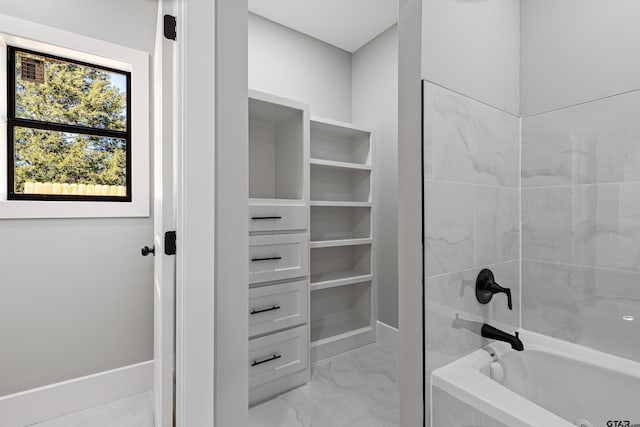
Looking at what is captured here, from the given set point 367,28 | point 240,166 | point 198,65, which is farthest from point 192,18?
point 367,28

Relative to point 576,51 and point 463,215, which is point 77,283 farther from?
point 576,51

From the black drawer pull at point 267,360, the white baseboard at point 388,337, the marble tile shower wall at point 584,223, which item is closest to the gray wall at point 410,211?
the marble tile shower wall at point 584,223

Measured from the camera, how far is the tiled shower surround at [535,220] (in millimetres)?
1184

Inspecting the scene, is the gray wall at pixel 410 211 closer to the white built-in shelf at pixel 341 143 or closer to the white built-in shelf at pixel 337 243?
the white built-in shelf at pixel 337 243

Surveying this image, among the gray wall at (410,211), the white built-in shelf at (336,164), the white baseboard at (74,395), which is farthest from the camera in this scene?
the white built-in shelf at (336,164)

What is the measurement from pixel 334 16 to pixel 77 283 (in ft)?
8.43

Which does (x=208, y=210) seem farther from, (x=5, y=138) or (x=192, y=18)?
(x=5, y=138)

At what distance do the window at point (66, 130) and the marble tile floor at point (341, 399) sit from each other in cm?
161

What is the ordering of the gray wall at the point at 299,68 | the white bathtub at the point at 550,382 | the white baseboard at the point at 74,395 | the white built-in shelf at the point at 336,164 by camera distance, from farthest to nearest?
the gray wall at the point at 299,68 → the white built-in shelf at the point at 336,164 → the white baseboard at the point at 74,395 → the white bathtub at the point at 550,382

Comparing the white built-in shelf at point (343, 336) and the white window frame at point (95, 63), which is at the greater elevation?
the white window frame at point (95, 63)

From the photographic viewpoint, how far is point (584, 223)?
4.43 ft

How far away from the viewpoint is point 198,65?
89 cm

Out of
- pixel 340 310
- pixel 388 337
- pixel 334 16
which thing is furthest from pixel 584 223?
pixel 334 16

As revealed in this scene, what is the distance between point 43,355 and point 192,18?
1935mm
